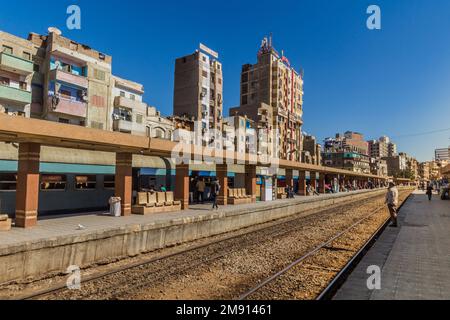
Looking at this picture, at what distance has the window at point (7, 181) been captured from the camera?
1441 cm

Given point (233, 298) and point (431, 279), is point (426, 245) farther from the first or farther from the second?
point (233, 298)

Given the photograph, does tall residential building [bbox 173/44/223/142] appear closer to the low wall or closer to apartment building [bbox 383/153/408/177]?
the low wall

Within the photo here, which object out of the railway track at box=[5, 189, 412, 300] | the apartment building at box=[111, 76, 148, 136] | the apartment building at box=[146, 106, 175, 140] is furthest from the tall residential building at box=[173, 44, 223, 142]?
the railway track at box=[5, 189, 412, 300]

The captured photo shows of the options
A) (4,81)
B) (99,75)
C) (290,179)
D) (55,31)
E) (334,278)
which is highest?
(55,31)

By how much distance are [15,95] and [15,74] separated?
9.78 feet

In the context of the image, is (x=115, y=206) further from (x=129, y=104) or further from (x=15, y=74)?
(x=129, y=104)

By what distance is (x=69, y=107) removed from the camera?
30.4 m

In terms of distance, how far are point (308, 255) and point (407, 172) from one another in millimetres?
172169

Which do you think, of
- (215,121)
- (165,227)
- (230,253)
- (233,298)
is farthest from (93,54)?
(233,298)

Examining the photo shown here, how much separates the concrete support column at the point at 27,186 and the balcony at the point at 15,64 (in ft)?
64.4

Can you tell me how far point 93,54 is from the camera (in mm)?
35000

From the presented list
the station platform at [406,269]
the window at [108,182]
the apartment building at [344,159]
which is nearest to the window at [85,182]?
the window at [108,182]

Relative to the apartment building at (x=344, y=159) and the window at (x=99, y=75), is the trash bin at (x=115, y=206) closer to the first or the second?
the window at (x=99, y=75)

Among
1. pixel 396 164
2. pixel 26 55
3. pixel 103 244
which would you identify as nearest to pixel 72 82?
pixel 26 55
